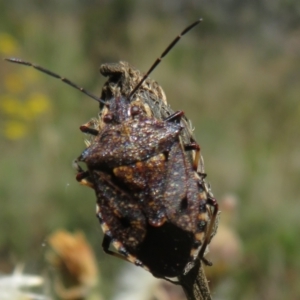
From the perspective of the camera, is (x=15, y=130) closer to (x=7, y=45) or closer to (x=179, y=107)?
(x=7, y=45)

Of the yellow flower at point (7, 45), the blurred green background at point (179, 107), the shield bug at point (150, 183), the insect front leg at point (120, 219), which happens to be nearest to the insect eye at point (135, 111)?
the shield bug at point (150, 183)

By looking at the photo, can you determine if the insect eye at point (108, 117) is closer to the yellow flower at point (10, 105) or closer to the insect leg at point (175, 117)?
the insect leg at point (175, 117)

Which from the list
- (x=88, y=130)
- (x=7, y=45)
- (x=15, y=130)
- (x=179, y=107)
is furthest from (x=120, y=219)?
(x=7, y=45)

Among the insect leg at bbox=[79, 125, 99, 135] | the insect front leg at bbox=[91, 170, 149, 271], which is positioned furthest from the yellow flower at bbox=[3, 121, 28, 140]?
the insect front leg at bbox=[91, 170, 149, 271]

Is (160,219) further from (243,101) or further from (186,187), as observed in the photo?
(243,101)

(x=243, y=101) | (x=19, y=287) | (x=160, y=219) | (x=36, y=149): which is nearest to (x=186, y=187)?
(x=160, y=219)

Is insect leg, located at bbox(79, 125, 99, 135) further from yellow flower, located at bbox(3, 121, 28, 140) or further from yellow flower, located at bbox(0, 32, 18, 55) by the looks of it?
yellow flower, located at bbox(0, 32, 18, 55)
